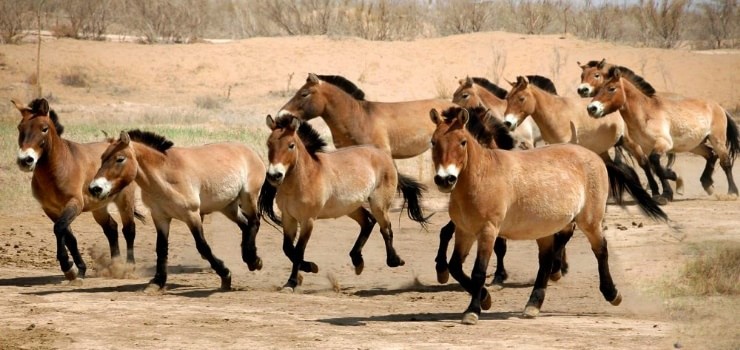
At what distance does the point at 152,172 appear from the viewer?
12.2 m

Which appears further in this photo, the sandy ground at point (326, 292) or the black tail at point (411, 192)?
the black tail at point (411, 192)

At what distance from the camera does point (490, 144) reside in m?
11.9

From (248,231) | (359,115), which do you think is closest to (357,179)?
(248,231)

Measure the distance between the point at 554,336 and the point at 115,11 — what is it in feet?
110

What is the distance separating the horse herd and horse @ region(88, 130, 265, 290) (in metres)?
0.02

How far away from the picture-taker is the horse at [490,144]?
11109 mm

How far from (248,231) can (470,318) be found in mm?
4101

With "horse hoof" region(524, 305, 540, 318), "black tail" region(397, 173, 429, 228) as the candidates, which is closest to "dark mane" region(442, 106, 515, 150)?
"horse hoof" region(524, 305, 540, 318)

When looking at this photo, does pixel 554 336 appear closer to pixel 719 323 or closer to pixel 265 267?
pixel 719 323

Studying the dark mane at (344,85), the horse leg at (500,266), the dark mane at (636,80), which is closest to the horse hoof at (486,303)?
the horse leg at (500,266)

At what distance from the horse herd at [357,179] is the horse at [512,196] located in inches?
0.5

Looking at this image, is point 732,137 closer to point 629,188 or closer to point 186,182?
point 629,188

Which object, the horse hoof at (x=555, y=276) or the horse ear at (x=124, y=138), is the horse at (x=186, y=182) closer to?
the horse ear at (x=124, y=138)

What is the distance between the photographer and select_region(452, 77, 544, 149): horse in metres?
18.0
